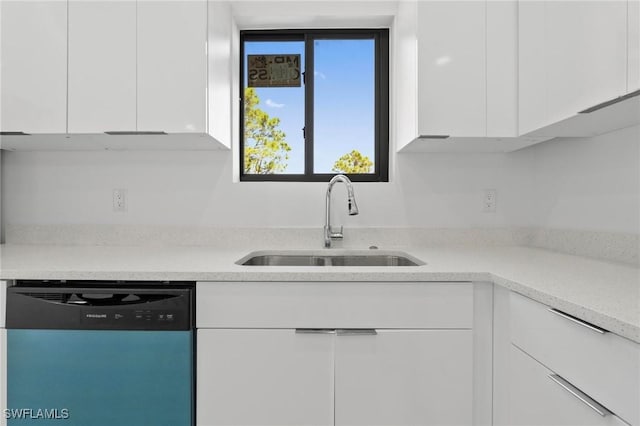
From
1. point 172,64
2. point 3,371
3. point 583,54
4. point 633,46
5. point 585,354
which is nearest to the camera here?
point 585,354

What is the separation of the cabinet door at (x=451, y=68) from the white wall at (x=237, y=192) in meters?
0.40

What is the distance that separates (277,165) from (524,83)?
1.27 m

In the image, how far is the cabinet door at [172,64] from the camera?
145 cm

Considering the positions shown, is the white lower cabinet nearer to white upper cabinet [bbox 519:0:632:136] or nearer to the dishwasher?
the dishwasher

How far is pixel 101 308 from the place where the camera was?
3.86 ft

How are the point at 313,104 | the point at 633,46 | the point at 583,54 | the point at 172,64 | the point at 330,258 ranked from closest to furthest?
the point at 633,46 → the point at 583,54 → the point at 172,64 → the point at 330,258 → the point at 313,104

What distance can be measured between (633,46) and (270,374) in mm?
1433

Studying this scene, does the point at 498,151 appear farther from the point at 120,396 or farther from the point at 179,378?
the point at 120,396

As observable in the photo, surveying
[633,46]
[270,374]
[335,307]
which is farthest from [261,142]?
[633,46]

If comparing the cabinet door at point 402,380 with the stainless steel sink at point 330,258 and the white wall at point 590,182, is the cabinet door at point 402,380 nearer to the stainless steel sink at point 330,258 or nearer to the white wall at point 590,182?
the stainless steel sink at point 330,258

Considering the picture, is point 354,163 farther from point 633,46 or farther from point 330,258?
point 633,46

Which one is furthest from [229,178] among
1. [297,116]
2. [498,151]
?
[498,151]

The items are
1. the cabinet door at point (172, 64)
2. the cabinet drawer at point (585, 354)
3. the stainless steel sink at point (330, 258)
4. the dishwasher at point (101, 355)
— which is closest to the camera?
the cabinet drawer at point (585, 354)

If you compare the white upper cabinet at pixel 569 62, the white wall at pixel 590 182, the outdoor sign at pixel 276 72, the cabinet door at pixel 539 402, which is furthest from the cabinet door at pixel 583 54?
the outdoor sign at pixel 276 72
